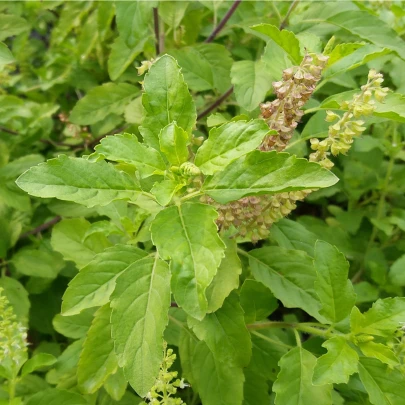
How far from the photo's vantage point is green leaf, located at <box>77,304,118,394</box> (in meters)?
1.06

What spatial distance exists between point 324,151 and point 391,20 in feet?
3.43

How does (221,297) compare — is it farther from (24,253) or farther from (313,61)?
(24,253)

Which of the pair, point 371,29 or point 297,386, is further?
point 371,29

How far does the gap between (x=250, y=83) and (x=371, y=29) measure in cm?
40

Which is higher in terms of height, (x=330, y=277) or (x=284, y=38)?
(x=284, y=38)

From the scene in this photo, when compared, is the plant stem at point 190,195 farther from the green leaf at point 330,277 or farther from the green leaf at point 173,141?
the green leaf at point 330,277

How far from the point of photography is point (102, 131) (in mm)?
1782

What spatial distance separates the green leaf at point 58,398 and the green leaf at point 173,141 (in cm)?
68

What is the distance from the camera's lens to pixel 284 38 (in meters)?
0.99

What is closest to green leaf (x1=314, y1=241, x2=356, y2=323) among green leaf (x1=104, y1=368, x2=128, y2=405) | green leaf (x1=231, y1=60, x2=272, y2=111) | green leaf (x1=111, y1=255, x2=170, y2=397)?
green leaf (x1=111, y1=255, x2=170, y2=397)

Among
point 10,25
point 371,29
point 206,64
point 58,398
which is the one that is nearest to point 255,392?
point 58,398

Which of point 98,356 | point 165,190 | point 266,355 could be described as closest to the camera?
point 165,190

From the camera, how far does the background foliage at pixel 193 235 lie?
0.85 metres

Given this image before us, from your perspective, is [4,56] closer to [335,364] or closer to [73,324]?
[73,324]
